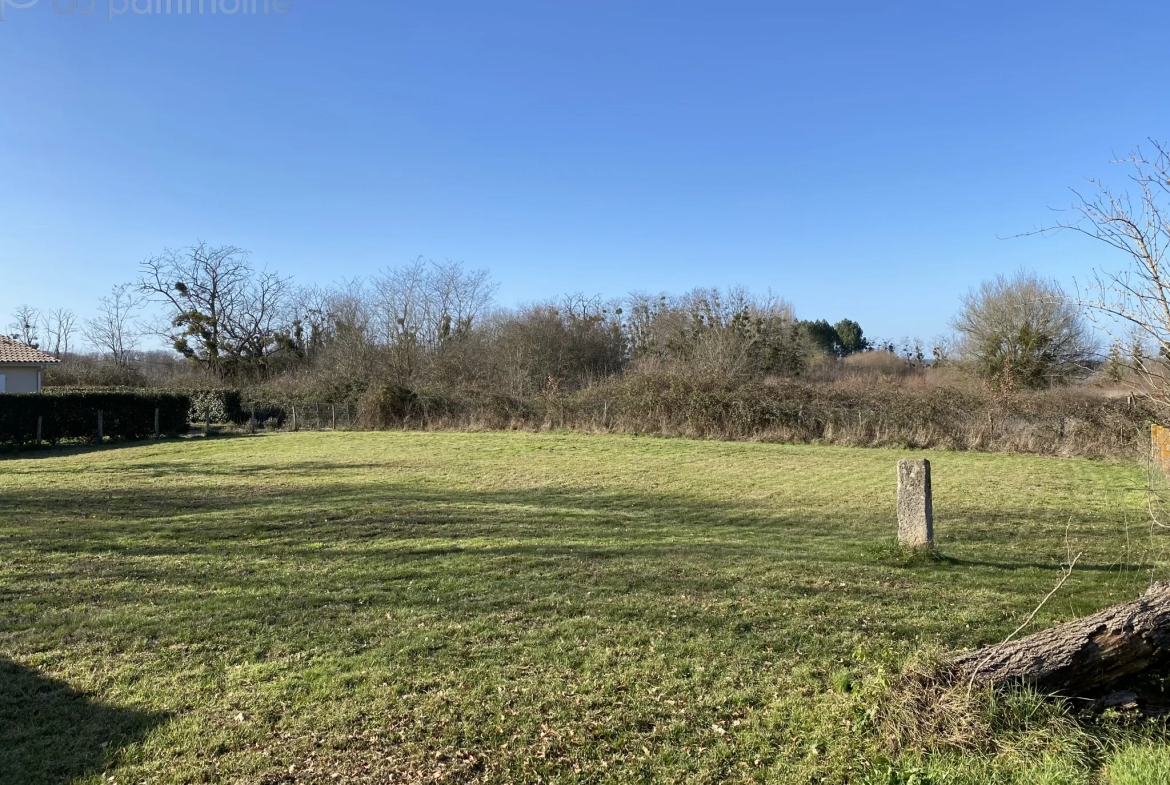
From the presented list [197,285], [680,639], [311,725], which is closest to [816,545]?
[680,639]

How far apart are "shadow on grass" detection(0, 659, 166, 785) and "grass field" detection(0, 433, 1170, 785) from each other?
15 millimetres

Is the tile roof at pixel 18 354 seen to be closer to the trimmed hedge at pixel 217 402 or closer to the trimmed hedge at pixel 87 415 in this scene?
the trimmed hedge at pixel 217 402

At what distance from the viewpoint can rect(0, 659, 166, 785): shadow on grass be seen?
112 inches

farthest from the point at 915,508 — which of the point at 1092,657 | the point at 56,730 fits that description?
the point at 56,730

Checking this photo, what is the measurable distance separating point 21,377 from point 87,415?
988 cm

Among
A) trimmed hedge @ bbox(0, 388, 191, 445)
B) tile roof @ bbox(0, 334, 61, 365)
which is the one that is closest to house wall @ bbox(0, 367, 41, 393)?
tile roof @ bbox(0, 334, 61, 365)

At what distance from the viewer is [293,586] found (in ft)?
18.4

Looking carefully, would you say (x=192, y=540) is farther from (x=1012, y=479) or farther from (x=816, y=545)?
(x=1012, y=479)

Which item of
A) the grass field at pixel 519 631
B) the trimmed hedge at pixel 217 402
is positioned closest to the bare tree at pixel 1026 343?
the grass field at pixel 519 631

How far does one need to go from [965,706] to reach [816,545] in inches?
172

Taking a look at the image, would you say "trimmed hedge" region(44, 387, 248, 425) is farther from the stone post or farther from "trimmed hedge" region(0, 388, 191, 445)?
the stone post

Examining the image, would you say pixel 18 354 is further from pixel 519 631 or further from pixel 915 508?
pixel 915 508

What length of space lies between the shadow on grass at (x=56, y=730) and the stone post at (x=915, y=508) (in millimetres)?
6497

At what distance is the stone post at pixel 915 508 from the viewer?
22.1 feet
